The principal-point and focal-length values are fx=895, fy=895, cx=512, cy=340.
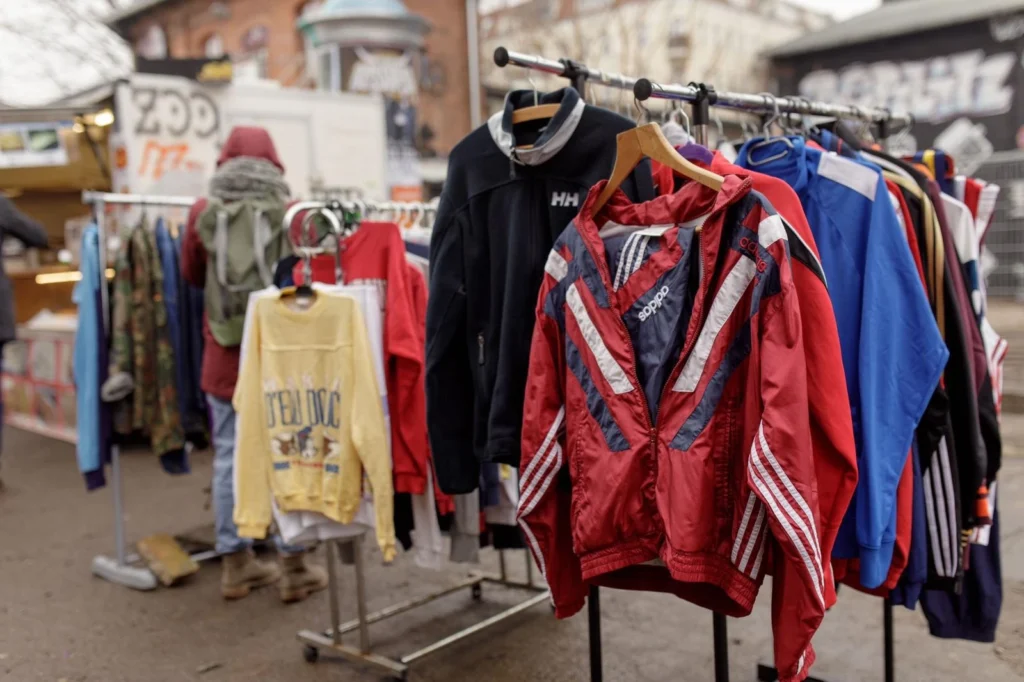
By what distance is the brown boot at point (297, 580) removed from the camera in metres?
4.60

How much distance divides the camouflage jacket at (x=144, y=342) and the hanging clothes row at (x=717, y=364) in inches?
104

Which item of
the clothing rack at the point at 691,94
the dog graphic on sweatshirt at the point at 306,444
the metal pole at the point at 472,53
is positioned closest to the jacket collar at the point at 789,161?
the clothing rack at the point at 691,94

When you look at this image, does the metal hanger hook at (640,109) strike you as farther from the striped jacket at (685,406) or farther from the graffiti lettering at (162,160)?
the graffiti lettering at (162,160)

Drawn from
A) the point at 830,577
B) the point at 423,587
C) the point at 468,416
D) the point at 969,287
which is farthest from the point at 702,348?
the point at 423,587

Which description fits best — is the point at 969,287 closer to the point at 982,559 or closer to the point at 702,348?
the point at 982,559

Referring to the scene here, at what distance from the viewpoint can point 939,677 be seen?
3449mm

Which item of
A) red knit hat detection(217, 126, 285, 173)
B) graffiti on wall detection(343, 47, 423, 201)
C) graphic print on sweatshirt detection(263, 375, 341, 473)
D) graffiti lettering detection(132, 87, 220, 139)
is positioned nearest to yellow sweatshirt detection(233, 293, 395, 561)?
graphic print on sweatshirt detection(263, 375, 341, 473)

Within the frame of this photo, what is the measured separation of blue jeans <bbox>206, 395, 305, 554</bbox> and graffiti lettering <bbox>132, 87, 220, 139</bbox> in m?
3.57

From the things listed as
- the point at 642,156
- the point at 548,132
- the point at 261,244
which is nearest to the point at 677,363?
the point at 642,156

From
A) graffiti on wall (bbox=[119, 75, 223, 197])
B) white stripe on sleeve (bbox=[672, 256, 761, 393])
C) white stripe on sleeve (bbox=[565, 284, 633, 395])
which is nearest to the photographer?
white stripe on sleeve (bbox=[672, 256, 761, 393])

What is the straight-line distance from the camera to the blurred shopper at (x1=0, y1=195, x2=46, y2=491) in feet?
20.8

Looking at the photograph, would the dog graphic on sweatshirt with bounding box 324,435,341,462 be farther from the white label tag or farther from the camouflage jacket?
the camouflage jacket

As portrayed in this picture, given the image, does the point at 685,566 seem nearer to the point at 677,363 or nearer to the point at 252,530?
the point at 677,363

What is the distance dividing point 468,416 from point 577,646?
61.8 inches
